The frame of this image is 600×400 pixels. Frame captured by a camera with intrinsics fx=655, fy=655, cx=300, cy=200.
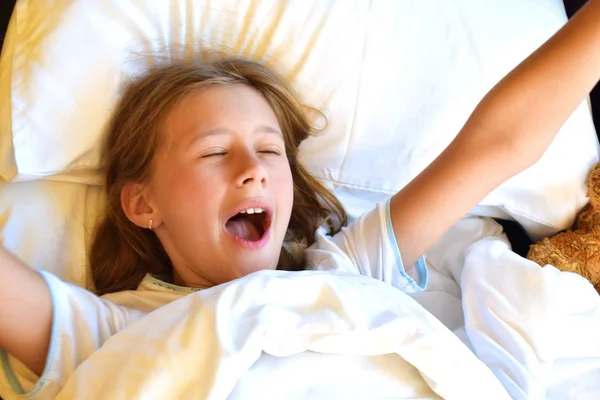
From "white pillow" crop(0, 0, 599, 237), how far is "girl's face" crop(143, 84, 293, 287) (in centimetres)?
14

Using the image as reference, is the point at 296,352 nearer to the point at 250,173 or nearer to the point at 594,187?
the point at 250,173

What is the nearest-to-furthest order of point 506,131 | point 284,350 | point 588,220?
point 284,350 → point 506,131 → point 588,220

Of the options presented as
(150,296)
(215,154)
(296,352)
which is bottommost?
(150,296)

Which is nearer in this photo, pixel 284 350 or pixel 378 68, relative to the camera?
pixel 284 350

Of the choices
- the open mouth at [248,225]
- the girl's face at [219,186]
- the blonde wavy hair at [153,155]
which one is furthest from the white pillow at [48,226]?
the open mouth at [248,225]

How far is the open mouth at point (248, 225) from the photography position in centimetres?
107

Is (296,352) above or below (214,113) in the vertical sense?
below

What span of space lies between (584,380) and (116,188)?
0.80 metres

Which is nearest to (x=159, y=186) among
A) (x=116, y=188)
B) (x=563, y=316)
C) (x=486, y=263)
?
(x=116, y=188)

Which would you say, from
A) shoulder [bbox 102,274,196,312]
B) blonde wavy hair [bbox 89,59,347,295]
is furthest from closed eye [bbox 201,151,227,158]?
shoulder [bbox 102,274,196,312]

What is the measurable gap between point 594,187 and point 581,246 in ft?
0.38

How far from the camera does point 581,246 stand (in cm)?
113

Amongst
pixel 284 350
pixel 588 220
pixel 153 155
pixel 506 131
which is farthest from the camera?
pixel 588 220

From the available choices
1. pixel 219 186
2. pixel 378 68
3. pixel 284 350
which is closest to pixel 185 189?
pixel 219 186
